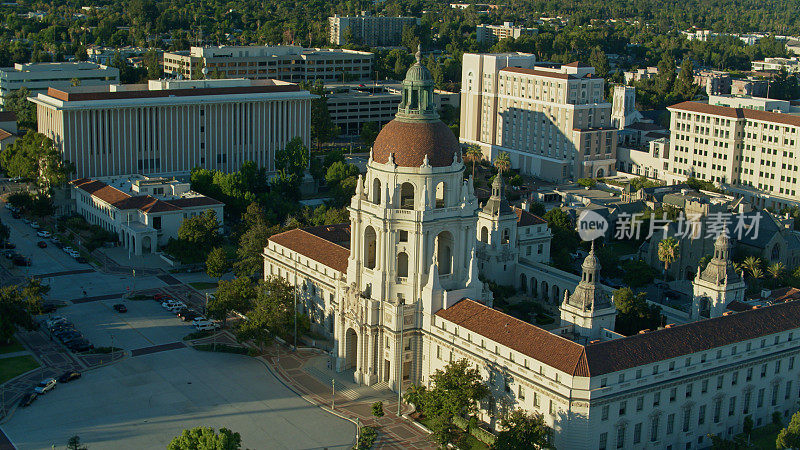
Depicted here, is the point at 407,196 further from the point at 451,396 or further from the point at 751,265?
the point at 751,265

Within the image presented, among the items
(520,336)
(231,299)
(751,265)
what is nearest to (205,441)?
(520,336)

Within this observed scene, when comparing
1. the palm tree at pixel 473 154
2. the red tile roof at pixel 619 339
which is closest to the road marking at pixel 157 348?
the red tile roof at pixel 619 339

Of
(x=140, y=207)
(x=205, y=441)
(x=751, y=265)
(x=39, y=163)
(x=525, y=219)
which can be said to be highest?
(x=39, y=163)

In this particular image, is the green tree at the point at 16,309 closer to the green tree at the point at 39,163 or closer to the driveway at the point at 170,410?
the driveway at the point at 170,410

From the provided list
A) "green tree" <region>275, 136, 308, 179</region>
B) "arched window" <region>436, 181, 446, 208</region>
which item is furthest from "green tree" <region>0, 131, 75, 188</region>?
"arched window" <region>436, 181, 446, 208</region>

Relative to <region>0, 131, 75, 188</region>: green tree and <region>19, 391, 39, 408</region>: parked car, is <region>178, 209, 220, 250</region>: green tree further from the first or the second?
<region>19, 391, 39, 408</region>: parked car

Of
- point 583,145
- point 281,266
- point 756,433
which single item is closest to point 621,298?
point 756,433
